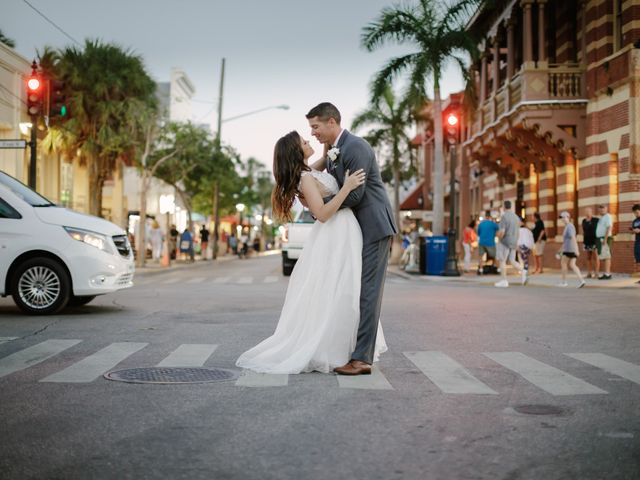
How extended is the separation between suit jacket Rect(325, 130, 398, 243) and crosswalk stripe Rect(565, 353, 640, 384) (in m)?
2.18

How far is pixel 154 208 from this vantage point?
2736 inches

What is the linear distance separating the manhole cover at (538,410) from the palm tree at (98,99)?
29.0 m

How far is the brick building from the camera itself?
24.1 metres

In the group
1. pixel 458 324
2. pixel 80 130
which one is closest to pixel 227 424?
pixel 458 324

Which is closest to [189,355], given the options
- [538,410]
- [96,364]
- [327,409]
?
[96,364]

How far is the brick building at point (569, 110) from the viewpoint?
24.1 metres

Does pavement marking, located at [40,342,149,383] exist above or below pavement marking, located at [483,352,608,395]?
above

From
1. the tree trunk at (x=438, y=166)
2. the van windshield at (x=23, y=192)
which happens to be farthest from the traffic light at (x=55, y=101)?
the tree trunk at (x=438, y=166)

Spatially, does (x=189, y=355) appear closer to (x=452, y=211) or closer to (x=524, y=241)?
(x=524, y=241)

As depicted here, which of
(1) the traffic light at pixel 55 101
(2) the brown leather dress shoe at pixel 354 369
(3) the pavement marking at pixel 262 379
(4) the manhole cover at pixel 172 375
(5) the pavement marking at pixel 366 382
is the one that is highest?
(1) the traffic light at pixel 55 101

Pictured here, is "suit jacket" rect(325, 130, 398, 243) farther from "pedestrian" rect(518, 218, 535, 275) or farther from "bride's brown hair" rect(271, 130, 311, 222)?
"pedestrian" rect(518, 218, 535, 275)

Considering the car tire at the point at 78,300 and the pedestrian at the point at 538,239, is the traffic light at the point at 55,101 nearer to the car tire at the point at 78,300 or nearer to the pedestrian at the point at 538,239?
the car tire at the point at 78,300

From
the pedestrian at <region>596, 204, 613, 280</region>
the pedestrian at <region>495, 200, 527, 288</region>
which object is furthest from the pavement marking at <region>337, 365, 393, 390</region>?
the pedestrian at <region>596, 204, 613, 280</region>

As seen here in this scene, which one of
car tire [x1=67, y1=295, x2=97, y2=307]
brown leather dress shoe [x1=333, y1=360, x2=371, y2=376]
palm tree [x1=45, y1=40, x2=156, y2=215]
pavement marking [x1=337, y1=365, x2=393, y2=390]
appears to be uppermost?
palm tree [x1=45, y1=40, x2=156, y2=215]
